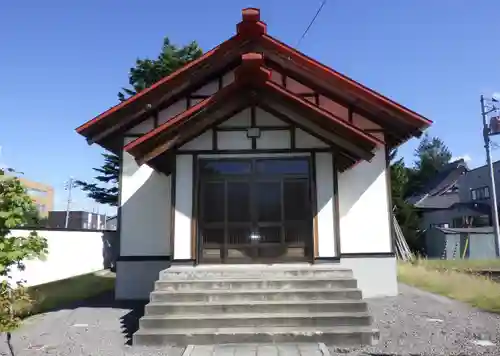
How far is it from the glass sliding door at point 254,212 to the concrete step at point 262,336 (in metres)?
2.74

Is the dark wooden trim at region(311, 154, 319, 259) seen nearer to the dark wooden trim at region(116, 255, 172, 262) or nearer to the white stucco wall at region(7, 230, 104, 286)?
the dark wooden trim at region(116, 255, 172, 262)

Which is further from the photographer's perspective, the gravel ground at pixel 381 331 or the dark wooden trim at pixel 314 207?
the dark wooden trim at pixel 314 207

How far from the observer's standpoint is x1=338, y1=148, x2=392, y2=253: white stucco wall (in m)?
10.2

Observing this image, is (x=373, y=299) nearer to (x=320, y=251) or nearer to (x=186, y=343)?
(x=320, y=251)

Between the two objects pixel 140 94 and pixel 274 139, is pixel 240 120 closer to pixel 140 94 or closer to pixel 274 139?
pixel 274 139

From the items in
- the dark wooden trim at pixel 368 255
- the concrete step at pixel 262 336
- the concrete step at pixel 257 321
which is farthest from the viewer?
the dark wooden trim at pixel 368 255

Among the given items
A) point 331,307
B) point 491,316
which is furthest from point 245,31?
point 491,316

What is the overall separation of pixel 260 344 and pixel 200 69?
658 cm

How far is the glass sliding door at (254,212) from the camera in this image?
30.6 feet

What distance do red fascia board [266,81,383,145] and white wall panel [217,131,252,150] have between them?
1412 mm

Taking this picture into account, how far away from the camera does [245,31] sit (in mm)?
9750

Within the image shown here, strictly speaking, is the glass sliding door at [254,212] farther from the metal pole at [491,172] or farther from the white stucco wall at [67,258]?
the metal pole at [491,172]

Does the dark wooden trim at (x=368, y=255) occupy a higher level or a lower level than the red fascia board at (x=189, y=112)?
lower

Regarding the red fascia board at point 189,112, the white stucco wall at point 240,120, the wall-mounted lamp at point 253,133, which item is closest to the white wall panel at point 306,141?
the wall-mounted lamp at point 253,133
